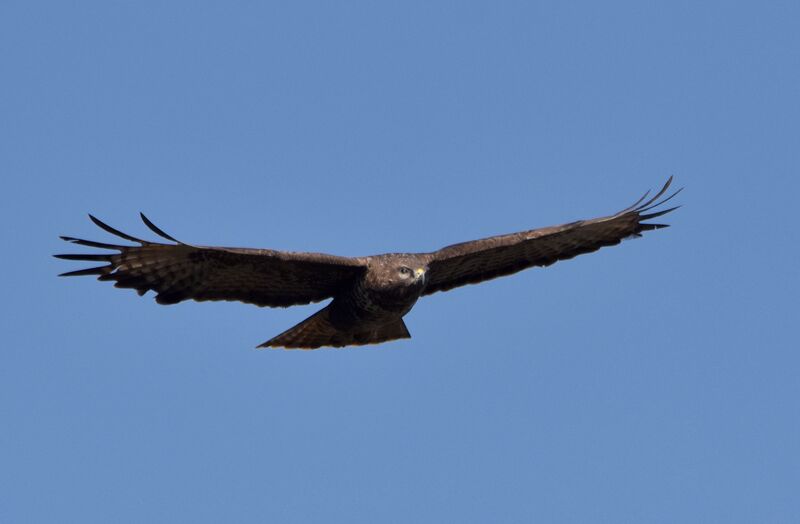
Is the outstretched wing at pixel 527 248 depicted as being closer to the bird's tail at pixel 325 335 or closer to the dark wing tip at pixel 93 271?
the bird's tail at pixel 325 335

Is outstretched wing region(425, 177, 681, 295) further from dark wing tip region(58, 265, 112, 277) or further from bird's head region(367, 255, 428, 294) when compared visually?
dark wing tip region(58, 265, 112, 277)

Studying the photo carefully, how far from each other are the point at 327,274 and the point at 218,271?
40.3 inches

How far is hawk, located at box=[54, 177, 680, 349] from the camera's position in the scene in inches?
511

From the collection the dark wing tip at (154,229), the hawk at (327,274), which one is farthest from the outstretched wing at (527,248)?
the dark wing tip at (154,229)

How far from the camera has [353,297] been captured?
1355 centimetres

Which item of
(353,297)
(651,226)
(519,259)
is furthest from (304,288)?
(651,226)

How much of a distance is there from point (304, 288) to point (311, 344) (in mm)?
588

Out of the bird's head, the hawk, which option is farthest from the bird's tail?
the bird's head

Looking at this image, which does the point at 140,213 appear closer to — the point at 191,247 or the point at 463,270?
the point at 191,247

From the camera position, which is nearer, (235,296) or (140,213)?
(140,213)

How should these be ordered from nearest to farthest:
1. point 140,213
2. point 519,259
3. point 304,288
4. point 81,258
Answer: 1. point 140,213
2. point 81,258
3. point 304,288
4. point 519,259

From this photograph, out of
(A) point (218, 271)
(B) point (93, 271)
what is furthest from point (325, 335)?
(B) point (93, 271)

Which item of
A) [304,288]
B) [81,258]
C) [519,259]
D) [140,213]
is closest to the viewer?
[140,213]

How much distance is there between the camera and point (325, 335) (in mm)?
14008
